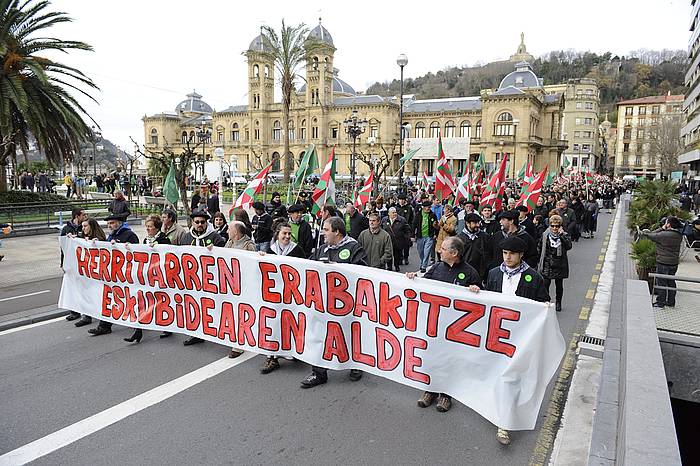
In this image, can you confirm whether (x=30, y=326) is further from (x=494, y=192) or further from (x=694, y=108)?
(x=694, y=108)

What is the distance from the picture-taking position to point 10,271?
11289mm

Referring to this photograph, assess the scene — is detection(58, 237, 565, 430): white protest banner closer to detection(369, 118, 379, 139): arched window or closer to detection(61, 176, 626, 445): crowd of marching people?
detection(61, 176, 626, 445): crowd of marching people

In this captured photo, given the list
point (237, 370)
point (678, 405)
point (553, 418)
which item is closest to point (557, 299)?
point (678, 405)

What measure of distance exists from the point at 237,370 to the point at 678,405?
6.89m

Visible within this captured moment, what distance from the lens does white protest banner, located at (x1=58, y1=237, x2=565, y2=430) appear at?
438 centimetres

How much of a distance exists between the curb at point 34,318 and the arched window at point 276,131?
255 ft

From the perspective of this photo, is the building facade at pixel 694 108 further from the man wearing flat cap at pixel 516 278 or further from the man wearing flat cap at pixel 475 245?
the man wearing flat cap at pixel 516 278

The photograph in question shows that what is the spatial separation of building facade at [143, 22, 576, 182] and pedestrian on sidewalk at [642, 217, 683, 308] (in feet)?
202

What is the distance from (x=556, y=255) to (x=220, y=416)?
6.36 m

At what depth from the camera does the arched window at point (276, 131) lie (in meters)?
A: 83.6

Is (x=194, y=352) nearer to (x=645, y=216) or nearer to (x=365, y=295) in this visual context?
(x=365, y=295)

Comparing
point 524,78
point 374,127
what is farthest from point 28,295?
point 524,78

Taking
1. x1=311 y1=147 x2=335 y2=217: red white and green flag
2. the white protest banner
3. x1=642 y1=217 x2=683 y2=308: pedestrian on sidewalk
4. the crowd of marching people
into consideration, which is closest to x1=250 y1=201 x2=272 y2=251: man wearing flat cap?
the crowd of marching people

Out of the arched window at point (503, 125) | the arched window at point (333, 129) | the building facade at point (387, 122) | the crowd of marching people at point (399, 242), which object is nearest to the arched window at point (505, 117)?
the arched window at point (503, 125)
